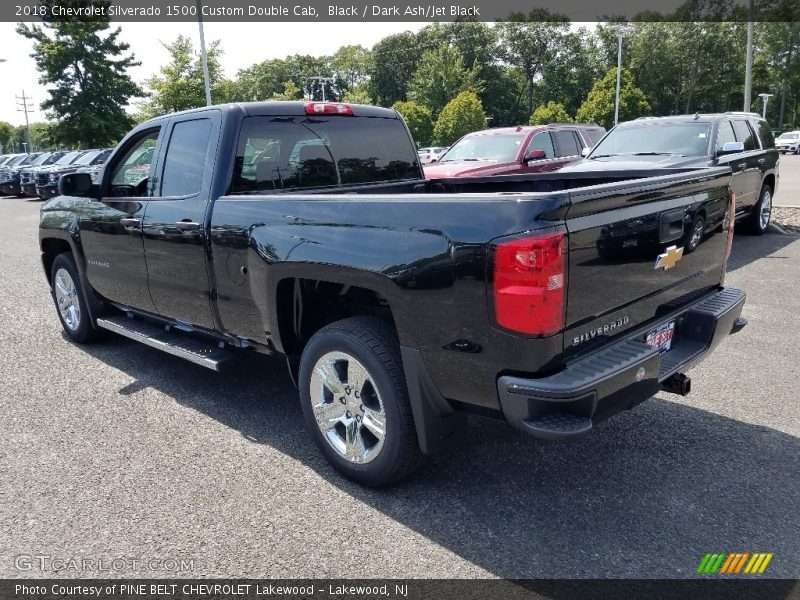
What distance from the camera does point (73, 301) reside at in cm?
591

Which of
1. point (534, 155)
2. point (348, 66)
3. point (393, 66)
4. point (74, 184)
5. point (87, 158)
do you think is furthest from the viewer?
point (348, 66)

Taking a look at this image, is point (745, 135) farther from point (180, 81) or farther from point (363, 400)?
point (180, 81)

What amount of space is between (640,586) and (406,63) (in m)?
84.9

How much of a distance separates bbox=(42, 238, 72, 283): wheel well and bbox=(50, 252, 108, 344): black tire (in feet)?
0.28

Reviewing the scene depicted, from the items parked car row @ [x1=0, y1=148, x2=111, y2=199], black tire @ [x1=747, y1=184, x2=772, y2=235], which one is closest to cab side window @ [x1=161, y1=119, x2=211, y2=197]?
black tire @ [x1=747, y1=184, x2=772, y2=235]

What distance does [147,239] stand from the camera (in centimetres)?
452

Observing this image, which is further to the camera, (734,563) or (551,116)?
(551,116)

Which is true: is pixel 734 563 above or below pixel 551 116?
below

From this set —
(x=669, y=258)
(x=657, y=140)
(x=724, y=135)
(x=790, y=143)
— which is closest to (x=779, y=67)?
(x=790, y=143)

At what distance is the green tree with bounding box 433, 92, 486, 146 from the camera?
45.4 m

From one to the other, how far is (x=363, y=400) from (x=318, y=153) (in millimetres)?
1891

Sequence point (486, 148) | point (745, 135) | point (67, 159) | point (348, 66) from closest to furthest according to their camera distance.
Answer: point (745, 135) → point (486, 148) → point (67, 159) → point (348, 66)

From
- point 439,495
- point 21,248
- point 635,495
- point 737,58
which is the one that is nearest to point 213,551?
point 439,495

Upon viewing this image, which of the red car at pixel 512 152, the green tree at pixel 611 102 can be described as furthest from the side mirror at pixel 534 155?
the green tree at pixel 611 102
